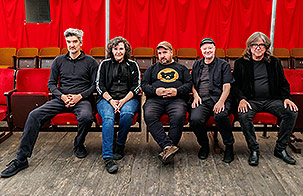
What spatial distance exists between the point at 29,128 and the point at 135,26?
5306 millimetres

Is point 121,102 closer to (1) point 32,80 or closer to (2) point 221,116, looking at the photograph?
(2) point 221,116

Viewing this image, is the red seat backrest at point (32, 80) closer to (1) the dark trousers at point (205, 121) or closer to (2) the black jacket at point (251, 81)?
(1) the dark trousers at point (205, 121)

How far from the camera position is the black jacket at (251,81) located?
2.63 metres

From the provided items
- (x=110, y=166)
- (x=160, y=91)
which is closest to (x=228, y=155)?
(x=160, y=91)

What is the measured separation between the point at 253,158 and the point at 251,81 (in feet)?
2.47

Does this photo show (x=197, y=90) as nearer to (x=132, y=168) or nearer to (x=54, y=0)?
(x=132, y=168)

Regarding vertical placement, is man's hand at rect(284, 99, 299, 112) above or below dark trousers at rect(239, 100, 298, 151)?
above

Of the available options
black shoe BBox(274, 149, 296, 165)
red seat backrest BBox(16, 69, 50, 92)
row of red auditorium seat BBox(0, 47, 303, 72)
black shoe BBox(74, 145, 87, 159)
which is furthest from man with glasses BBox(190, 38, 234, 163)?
row of red auditorium seat BBox(0, 47, 303, 72)

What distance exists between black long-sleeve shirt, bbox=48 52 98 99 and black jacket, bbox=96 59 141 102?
3.2 inches

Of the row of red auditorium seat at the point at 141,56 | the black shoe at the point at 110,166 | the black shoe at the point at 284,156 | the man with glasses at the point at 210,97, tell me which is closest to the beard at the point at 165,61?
the man with glasses at the point at 210,97

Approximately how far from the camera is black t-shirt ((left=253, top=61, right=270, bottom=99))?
2.65 meters

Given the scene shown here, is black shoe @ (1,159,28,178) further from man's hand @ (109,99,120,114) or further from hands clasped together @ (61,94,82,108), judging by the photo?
man's hand @ (109,99,120,114)

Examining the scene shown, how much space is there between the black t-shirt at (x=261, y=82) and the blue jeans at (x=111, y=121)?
47.8 inches

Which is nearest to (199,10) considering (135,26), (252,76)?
(135,26)
